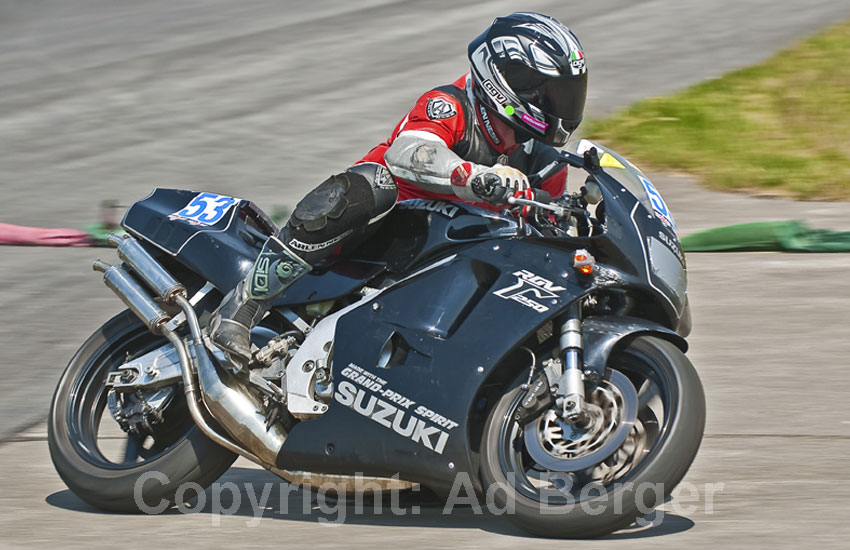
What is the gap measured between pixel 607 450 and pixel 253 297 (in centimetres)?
151

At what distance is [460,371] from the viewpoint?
4559 millimetres

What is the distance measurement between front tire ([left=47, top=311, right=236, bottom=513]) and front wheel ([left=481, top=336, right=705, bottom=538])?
47.9 inches

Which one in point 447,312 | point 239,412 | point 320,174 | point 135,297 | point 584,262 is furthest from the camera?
point 320,174

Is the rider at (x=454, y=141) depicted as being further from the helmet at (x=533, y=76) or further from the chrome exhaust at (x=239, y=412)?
the chrome exhaust at (x=239, y=412)

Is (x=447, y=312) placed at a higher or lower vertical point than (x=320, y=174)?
higher

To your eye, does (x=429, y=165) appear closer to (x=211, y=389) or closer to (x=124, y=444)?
(x=211, y=389)

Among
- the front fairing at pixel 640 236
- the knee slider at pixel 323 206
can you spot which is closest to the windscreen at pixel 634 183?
the front fairing at pixel 640 236

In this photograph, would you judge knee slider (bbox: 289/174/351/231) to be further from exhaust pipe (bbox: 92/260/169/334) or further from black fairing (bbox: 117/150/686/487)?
exhaust pipe (bbox: 92/260/169/334)

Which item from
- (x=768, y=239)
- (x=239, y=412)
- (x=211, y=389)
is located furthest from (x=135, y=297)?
(x=768, y=239)

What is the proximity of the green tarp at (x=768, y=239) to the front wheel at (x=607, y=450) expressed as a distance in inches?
172

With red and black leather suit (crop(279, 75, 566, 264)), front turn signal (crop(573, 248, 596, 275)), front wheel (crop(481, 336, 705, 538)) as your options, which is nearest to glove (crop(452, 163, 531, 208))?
red and black leather suit (crop(279, 75, 566, 264))

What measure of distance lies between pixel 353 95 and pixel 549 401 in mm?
8769

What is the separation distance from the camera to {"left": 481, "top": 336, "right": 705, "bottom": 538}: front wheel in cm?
422

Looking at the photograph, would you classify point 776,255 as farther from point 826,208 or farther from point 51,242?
point 51,242
